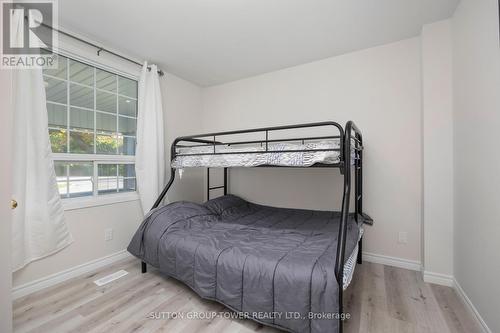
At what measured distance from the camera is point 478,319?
1389 millimetres

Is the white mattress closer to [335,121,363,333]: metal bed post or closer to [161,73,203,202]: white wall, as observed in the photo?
[335,121,363,333]: metal bed post

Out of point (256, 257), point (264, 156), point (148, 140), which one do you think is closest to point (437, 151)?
point (264, 156)

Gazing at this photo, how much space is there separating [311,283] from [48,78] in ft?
8.58

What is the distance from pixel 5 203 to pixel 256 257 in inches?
50.7

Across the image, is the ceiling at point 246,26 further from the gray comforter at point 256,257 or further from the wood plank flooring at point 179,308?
the wood plank flooring at point 179,308

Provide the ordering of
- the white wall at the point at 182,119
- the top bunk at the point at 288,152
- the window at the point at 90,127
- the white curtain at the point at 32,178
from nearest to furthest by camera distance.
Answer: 1. the top bunk at the point at 288,152
2. the white curtain at the point at 32,178
3. the window at the point at 90,127
4. the white wall at the point at 182,119

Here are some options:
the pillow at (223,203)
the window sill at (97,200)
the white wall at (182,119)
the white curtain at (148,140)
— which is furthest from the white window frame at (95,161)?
the pillow at (223,203)

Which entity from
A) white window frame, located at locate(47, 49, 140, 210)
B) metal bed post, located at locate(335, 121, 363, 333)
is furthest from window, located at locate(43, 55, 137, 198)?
metal bed post, located at locate(335, 121, 363, 333)

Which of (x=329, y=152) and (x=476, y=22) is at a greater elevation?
(x=476, y=22)

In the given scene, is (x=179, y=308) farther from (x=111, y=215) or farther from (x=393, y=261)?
(x=393, y=261)

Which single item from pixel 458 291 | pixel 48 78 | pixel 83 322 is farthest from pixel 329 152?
pixel 48 78

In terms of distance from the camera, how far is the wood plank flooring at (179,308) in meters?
1.40

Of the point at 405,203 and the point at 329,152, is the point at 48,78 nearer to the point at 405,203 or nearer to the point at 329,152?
the point at 329,152

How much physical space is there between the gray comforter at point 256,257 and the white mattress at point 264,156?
1.73 ft
